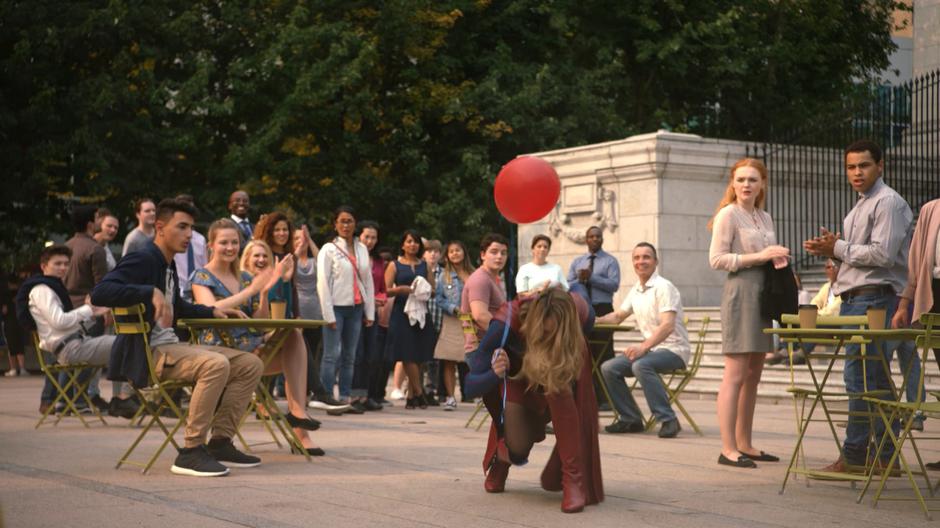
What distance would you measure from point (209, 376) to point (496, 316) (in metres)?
1.95

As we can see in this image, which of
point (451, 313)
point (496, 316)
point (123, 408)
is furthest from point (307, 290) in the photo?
point (496, 316)

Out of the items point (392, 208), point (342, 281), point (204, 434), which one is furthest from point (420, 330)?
point (392, 208)

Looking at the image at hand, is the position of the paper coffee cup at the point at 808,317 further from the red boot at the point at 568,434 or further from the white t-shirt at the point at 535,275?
the white t-shirt at the point at 535,275

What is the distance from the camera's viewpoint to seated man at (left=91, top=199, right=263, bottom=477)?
331 inches

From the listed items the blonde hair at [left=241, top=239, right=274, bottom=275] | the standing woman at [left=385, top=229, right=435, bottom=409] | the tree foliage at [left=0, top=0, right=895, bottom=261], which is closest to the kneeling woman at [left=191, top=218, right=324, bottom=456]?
the blonde hair at [left=241, top=239, right=274, bottom=275]

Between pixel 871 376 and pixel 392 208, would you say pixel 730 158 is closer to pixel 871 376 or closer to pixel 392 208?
pixel 392 208

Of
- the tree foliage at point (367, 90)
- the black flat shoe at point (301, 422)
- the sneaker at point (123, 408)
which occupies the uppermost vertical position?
the tree foliage at point (367, 90)

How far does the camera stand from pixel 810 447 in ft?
33.5

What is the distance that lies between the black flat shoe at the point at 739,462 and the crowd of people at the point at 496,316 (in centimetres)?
1

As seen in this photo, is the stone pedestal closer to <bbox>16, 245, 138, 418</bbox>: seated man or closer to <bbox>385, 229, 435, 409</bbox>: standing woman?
<bbox>385, 229, 435, 409</bbox>: standing woman

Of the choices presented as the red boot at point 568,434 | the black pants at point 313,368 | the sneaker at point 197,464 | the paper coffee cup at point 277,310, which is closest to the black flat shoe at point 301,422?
the paper coffee cup at point 277,310

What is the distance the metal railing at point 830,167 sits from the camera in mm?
21312

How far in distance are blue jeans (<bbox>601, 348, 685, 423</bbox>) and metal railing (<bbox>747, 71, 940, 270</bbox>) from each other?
9.71 meters

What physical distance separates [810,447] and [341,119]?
19209 millimetres
